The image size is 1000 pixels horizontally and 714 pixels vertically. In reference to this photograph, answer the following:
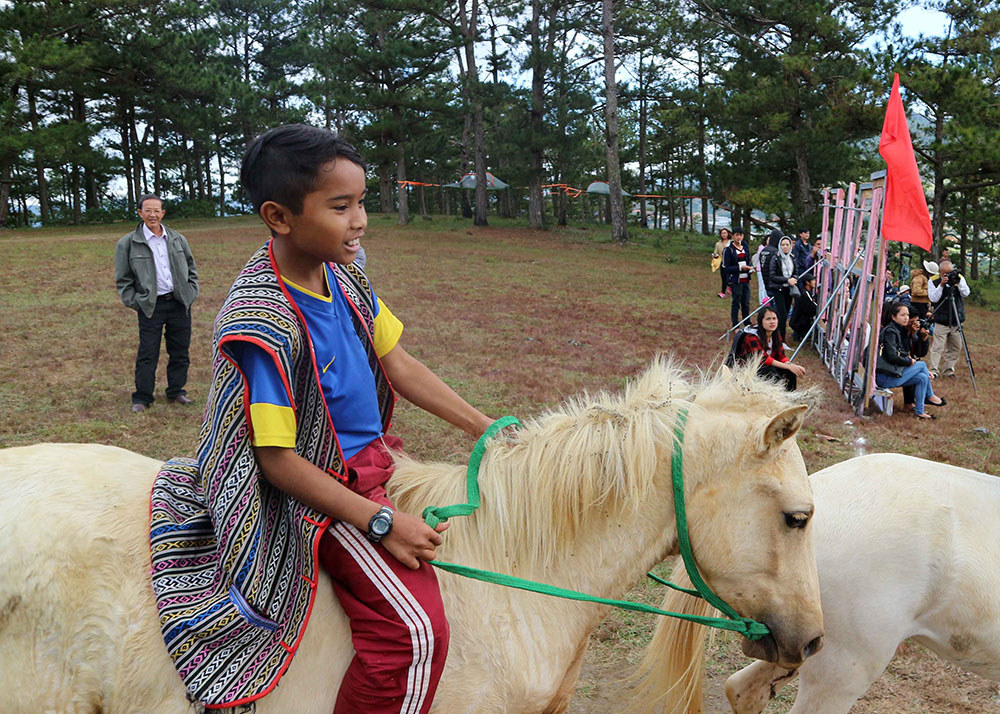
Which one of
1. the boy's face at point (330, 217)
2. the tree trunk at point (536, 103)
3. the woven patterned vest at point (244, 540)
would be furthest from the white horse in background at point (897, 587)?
the tree trunk at point (536, 103)

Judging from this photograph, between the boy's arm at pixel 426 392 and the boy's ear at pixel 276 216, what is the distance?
586 mm

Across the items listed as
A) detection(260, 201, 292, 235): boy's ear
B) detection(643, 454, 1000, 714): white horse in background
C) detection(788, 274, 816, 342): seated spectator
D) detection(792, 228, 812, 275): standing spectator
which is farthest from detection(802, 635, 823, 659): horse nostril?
detection(792, 228, 812, 275): standing spectator

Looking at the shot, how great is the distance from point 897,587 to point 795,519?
120 centimetres

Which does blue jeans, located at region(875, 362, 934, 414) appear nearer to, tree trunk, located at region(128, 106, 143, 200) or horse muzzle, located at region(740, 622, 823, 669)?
horse muzzle, located at region(740, 622, 823, 669)

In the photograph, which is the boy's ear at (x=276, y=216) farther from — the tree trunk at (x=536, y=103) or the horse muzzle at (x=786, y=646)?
the tree trunk at (x=536, y=103)

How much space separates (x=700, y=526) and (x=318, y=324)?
3.78 ft

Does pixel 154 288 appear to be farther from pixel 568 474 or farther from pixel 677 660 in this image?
pixel 568 474

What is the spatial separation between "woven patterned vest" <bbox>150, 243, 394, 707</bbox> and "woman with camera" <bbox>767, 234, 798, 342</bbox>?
1200 centimetres

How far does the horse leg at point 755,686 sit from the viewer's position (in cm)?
286

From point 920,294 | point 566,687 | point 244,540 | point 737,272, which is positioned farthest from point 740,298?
point 244,540

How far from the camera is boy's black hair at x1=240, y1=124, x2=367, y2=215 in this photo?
175cm

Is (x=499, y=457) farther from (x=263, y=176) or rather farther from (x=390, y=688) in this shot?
(x=263, y=176)

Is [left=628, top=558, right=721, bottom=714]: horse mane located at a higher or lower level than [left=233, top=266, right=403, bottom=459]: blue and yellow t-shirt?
lower

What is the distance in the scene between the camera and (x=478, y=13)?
31.9 m
